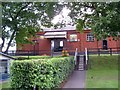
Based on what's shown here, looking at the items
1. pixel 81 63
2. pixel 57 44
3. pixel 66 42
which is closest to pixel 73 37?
pixel 66 42

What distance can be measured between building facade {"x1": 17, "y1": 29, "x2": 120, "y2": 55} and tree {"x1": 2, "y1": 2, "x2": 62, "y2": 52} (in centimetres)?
1079

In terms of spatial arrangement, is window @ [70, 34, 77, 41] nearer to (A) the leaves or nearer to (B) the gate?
(B) the gate

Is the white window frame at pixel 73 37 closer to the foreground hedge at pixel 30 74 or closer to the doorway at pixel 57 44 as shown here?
the doorway at pixel 57 44

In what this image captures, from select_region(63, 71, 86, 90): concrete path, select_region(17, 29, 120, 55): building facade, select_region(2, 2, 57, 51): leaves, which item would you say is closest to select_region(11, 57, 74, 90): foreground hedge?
select_region(63, 71, 86, 90): concrete path

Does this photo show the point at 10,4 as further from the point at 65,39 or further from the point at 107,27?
the point at 65,39

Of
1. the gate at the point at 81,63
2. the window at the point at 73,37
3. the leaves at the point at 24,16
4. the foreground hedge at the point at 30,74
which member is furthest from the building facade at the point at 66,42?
the foreground hedge at the point at 30,74

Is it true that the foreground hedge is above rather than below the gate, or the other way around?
above

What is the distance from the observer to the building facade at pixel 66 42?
3459 centimetres

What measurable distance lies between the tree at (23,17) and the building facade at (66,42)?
1079cm

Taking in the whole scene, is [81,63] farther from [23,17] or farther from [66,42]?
[66,42]

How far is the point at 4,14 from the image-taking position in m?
20.6

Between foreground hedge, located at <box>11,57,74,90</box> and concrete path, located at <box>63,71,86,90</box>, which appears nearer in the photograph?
foreground hedge, located at <box>11,57,74,90</box>

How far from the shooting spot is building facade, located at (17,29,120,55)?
34594mm

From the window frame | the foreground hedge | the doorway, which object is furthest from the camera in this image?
the doorway
